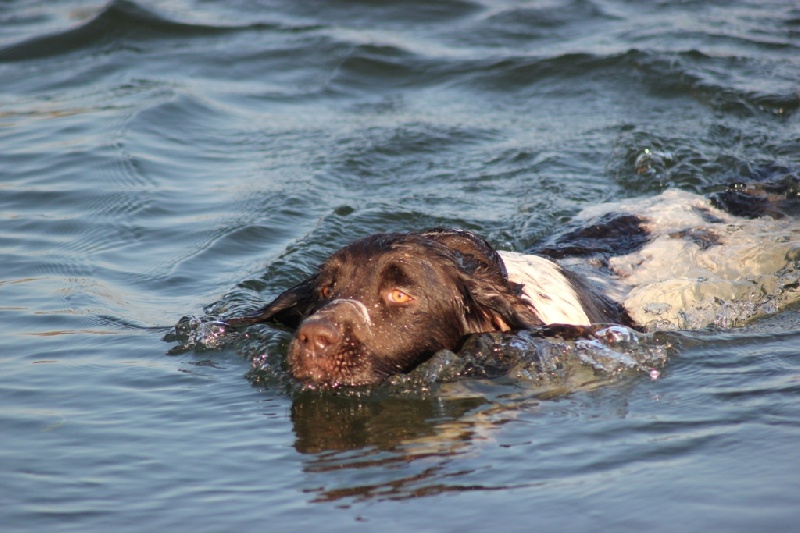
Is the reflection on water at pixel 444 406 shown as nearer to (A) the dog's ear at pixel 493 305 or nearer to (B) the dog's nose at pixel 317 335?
(A) the dog's ear at pixel 493 305

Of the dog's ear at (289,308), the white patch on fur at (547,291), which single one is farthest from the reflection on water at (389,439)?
the white patch on fur at (547,291)

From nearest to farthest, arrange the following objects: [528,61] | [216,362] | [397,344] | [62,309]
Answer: [397,344] → [216,362] → [62,309] → [528,61]

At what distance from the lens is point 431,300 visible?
5445mm

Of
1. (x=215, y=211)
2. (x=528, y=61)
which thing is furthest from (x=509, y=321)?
(x=528, y=61)

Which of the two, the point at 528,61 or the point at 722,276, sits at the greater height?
the point at 528,61

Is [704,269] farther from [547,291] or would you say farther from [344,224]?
[344,224]

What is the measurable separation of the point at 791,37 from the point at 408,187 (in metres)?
6.24

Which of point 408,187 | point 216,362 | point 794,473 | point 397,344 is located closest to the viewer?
point 794,473

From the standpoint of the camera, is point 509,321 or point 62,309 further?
point 62,309

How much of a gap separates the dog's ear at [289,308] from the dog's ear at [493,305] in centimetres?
84

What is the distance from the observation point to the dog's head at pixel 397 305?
5142 mm

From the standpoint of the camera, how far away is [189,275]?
7.66 meters

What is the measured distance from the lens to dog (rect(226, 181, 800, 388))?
5180 millimetres

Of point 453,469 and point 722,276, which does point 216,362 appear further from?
point 722,276
